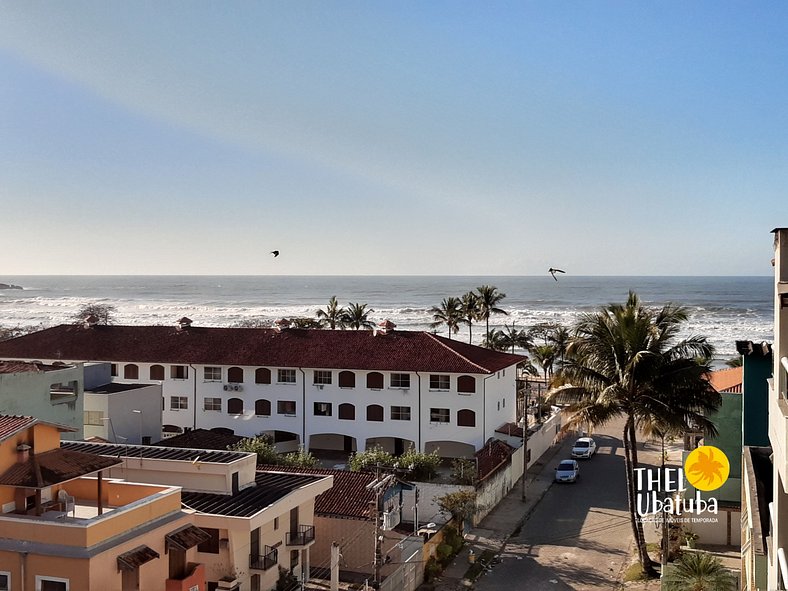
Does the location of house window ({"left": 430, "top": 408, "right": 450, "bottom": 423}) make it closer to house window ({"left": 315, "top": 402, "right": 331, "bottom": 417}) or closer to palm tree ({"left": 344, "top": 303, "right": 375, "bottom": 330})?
house window ({"left": 315, "top": 402, "right": 331, "bottom": 417})

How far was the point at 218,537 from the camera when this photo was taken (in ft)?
71.6

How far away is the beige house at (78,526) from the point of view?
15.6 meters

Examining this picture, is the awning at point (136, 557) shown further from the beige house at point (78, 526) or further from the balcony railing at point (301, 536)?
the balcony railing at point (301, 536)

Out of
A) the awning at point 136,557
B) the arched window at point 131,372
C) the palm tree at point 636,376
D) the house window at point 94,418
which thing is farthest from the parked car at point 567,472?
the awning at point 136,557

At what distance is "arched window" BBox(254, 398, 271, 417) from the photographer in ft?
146

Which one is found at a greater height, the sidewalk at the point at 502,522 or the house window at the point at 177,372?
the house window at the point at 177,372

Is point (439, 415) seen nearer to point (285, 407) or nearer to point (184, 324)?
point (285, 407)

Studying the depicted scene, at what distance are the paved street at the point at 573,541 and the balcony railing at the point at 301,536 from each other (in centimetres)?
636

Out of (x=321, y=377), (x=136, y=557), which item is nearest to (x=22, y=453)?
(x=136, y=557)

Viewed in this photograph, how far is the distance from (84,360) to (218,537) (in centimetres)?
2925

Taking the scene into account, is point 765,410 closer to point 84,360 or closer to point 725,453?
point 725,453

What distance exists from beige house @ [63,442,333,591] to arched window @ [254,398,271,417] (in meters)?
18.3

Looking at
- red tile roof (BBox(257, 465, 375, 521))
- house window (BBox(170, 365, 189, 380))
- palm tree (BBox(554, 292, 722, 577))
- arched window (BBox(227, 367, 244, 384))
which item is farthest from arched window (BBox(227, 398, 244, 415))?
palm tree (BBox(554, 292, 722, 577))

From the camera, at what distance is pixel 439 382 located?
41250 mm
